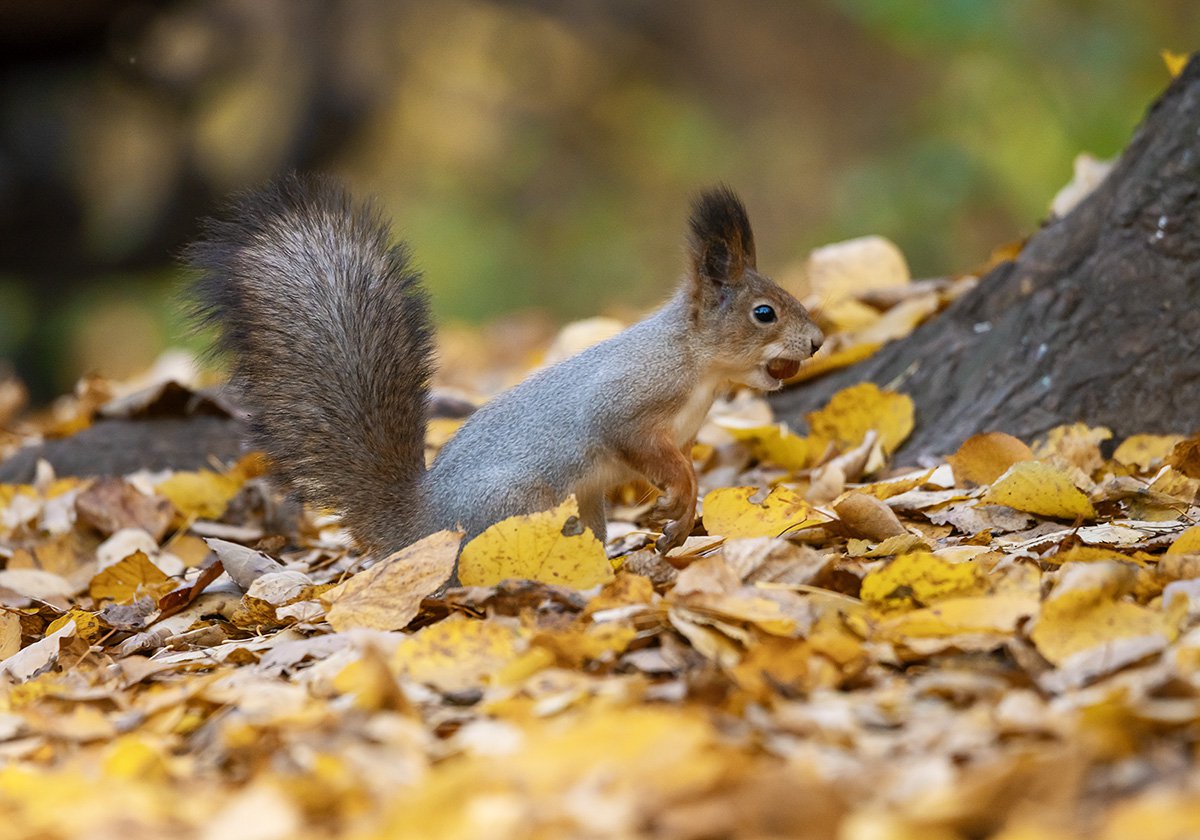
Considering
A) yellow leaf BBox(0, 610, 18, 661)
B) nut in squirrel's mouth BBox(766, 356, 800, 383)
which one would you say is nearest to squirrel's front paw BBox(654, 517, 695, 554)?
nut in squirrel's mouth BBox(766, 356, 800, 383)

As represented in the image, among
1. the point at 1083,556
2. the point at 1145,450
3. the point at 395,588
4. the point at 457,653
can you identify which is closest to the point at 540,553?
the point at 395,588

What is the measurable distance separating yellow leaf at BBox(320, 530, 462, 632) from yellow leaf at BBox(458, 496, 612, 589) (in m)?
0.05

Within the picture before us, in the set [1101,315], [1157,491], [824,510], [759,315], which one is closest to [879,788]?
[824,510]

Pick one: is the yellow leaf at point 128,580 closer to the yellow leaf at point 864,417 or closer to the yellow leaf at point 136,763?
the yellow leaf at point 136,763

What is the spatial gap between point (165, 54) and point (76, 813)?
6.48m

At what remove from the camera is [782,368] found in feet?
9.32

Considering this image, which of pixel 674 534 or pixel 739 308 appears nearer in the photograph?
pixel 674 534

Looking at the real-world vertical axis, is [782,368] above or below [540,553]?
above

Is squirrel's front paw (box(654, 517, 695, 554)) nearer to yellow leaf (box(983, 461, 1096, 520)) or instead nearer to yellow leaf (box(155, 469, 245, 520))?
yellow leaf (box(983, 461, 1096, 520))

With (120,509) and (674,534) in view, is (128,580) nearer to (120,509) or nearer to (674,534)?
(120,509)

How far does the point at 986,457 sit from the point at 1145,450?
386 mm

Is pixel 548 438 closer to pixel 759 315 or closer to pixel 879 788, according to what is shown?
pixel 759 315

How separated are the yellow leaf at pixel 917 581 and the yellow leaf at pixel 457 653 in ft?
1.61

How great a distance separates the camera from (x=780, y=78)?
10.5 m
